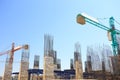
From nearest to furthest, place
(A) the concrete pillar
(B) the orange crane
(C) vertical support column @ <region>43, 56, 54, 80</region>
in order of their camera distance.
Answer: (C) vertical support column @ <region>43, 56, 54, 80</region> < (A) the concrete pillar < (B) the orange crane

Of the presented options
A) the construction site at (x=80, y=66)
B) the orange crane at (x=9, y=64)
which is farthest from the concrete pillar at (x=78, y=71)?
the orange crane at (x=9, y=64)

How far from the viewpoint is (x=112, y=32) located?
88.4ft

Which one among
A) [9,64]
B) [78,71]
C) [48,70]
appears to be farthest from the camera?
[9,64]

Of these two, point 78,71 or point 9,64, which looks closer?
point 78,71

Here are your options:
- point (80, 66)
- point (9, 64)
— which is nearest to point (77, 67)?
point (80, 66)

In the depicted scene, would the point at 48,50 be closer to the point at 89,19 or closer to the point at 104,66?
the point at 89,19

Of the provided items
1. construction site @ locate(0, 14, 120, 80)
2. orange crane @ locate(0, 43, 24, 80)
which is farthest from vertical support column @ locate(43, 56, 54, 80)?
orange crane @ locate(0, 43, 24, 80)

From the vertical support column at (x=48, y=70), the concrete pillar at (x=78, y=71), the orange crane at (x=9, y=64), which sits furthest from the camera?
the orange crane at (x=9, y=64)

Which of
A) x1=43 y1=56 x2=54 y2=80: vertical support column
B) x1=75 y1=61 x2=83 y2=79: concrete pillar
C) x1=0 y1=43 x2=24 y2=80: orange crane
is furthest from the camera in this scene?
x1=0 y1=43 x2=24 y2=80: orange crane

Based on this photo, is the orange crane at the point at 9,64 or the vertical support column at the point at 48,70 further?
the orange crane at the point at 9,64

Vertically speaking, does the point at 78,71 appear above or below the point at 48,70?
below

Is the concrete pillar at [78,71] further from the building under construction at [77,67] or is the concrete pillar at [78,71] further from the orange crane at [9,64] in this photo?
the orange crane at [9,64]

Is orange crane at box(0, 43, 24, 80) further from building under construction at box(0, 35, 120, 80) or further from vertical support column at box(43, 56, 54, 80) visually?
vertical support column at box(43, 56, 54, 80)

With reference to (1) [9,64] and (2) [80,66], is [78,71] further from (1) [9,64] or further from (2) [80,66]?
(1) [9,64]
